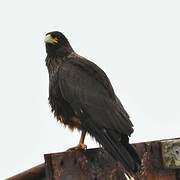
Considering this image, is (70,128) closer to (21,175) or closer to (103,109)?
(103,109)

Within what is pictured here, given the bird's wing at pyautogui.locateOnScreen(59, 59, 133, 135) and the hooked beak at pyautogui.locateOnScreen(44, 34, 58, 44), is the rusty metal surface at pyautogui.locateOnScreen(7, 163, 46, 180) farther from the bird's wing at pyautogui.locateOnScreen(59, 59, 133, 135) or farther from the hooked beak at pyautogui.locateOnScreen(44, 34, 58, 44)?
the hooked beak at pyautogui.locateOnScreen(44, 34, 58, 44)

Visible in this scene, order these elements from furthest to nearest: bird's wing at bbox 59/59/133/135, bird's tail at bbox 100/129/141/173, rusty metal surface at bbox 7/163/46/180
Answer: bird's wing at bbox 59/59/133/135 → rusty metal surface at bbox 7/163/46/180 → bird's tail at bbox 100/129/141/173

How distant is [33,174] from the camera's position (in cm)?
542

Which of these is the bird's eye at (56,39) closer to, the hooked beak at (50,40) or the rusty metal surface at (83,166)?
the hooked beak at (50,40)

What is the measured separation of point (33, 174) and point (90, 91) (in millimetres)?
2210

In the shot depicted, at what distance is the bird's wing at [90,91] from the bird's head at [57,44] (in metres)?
0.57

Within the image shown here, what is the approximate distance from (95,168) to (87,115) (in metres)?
2.17

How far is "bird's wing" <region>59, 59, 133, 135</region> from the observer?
6.53 metres

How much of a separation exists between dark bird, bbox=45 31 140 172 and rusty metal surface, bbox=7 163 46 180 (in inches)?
26.6

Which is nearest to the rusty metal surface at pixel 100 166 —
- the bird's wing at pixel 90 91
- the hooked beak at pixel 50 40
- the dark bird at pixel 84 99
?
the dark bird at pixel 84 99

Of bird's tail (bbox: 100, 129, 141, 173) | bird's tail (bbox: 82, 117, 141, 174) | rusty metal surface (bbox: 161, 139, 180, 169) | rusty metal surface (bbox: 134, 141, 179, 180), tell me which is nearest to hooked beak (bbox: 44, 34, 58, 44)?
bird's tail (bbox: 82, 117, 141, 174)

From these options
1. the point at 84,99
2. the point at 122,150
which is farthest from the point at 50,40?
the point at 122,150

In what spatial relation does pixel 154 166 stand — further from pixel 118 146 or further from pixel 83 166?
pixel 118 146

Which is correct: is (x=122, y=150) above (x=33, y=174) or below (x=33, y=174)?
above
